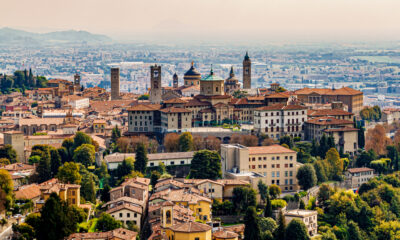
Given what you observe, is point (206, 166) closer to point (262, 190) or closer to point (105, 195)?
point (262, 190)

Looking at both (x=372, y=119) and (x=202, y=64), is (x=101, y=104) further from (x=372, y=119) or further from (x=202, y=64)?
(x=202, y=64)

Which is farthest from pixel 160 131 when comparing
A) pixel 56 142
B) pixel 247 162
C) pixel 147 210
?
pixel 147 210

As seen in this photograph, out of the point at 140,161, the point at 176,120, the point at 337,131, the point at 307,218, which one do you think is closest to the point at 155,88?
the point at 176,120

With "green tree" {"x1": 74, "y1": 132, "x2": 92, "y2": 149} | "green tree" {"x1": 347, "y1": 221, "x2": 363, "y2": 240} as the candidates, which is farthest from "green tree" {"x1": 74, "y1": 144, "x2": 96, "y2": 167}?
"green tree" {"x1": 347, "y1": 221, "x2": 363, "y2": 240}

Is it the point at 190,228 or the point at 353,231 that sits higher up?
the point at 190,228

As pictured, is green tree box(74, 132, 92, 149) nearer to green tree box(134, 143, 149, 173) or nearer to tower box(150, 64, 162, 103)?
green tree box(134, 143, 149, 173)

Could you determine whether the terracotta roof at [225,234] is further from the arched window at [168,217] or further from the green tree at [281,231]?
the green tree at [281,231]
